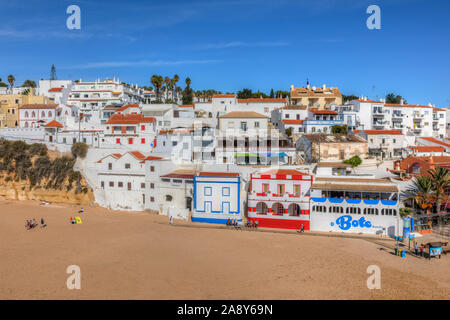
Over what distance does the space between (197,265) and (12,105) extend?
61742 millimetres

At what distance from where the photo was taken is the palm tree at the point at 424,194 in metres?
32.0

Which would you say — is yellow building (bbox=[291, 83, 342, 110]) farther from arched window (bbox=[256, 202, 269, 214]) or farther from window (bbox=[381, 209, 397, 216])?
window (bbox=[381, 209, 397, 216])

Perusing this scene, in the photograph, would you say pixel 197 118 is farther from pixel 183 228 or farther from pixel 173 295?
pixel 173 295

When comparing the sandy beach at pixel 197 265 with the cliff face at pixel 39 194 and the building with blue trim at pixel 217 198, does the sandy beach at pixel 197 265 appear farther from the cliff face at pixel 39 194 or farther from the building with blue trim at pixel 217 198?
the cliff face at pixel 39 194

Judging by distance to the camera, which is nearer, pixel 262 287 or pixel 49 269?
pixel 262 287

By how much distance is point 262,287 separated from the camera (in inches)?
837

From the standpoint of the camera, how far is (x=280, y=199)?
32.3m

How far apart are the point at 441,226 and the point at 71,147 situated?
44451mm

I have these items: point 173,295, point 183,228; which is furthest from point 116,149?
point 173,295

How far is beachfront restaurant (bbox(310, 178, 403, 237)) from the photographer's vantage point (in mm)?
29984

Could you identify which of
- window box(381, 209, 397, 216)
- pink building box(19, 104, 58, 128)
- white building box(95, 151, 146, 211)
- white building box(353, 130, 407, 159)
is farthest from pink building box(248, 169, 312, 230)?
pink building box(19, 104, 58, 128)

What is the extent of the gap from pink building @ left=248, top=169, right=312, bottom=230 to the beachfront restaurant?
922 millimetres
